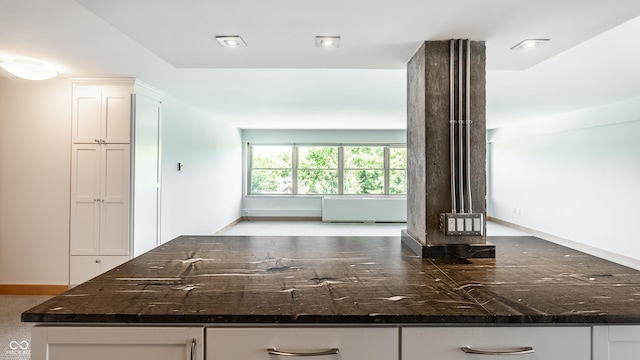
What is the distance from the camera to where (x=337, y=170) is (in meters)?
9.66

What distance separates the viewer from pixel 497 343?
1093 mm

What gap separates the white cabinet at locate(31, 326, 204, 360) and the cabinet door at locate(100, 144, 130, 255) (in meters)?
3.21

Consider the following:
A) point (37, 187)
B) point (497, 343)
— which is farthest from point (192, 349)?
point (37, 187)

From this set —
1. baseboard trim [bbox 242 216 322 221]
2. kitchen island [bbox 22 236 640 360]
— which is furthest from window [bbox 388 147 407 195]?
kitchen island [bbox 22 236 640 360]

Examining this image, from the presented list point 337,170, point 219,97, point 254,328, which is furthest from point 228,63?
point 337,170

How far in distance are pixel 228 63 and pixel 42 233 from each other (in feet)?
10.5

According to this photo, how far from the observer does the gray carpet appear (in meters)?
2.58

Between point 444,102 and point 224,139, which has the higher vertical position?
point 224,139

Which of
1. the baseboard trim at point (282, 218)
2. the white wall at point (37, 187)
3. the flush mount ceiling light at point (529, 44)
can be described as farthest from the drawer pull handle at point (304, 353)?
the baseboard trim at point (282, 218)

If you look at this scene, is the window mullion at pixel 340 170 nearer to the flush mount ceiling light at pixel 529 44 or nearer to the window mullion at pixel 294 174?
the window mullion at pixel 294 174

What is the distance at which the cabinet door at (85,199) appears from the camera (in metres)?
3.94

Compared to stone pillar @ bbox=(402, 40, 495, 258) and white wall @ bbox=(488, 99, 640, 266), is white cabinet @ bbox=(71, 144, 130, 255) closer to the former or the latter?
stone pillar @ bbox=(402, 40, 495, 258)

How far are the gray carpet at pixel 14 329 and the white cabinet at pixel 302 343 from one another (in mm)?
2489

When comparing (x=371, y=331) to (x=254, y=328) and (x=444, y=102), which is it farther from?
(x=444, y=102)
